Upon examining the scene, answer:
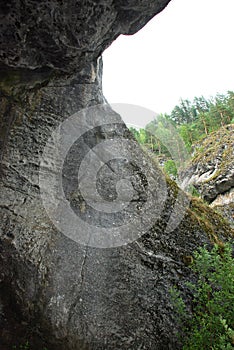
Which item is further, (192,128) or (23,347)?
(192,128)

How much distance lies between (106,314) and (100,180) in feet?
7.85

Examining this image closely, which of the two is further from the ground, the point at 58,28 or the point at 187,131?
the point at 187,131

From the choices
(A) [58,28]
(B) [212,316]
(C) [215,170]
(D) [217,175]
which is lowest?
(B) [212,316]

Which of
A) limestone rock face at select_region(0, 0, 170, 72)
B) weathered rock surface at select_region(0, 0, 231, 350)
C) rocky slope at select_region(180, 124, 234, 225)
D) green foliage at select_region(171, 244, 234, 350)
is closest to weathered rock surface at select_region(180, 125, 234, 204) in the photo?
rocky slope at select_region(180, 124, 234, 225)

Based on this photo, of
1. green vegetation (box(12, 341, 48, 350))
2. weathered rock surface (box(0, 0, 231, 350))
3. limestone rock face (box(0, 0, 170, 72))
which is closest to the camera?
limestone rock face (box(0, 0, 170, 72))

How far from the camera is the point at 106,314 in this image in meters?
5.27

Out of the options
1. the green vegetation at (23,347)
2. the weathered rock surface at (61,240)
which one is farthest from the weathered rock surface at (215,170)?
the green vegetation at (23,347)

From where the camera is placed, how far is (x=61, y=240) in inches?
219

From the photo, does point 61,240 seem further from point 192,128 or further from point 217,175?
point 192,128

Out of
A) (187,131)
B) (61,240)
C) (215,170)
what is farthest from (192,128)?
(61,240)

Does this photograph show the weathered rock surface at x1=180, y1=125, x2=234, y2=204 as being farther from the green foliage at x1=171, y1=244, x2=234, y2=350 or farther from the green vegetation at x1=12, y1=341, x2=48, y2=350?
the green vegetation at x1=12, y1=341, x2=48, y2=350

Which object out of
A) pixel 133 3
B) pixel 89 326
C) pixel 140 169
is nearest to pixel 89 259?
pixel 89 326

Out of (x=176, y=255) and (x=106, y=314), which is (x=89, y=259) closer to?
(x=106, y=314)

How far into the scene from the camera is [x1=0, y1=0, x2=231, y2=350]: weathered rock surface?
4871mm
